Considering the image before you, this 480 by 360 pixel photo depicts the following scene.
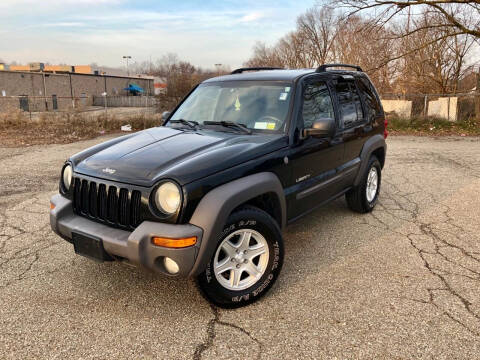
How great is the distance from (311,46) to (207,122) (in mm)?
50327

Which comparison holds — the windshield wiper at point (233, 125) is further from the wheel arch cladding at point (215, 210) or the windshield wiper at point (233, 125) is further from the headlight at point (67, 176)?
the headlight at point (67, 176)

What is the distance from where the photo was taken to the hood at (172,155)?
2.74 meters

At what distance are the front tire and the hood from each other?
44cm

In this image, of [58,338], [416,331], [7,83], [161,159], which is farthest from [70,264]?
[7,83]

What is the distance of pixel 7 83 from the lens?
41.6 metres

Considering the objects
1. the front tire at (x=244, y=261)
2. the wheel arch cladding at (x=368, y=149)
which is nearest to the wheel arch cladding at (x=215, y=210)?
the front tire at (x=244, y=261)

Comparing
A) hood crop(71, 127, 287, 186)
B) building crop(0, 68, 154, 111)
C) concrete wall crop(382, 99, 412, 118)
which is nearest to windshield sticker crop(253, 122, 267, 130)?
hood crop(71, 127, 287, 186)

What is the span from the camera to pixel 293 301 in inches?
122

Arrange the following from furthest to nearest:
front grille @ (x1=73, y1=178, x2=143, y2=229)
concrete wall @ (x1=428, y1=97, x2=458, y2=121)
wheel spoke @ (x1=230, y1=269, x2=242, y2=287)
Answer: concrete wall @ (x1=428, y1=97, x2=458, y2=121)
wheel spoke @ (x1=230, y1=269, x2=242, y2=287)
front grille @ (x1=73, y1=178, x2=143, y2=229)

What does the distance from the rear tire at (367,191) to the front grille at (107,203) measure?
3.09m

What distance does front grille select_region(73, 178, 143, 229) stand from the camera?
2.73m

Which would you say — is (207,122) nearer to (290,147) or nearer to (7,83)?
(290,147)

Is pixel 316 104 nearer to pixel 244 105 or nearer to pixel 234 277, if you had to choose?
pixel 244 105

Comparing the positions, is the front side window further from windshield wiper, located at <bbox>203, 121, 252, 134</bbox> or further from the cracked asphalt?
the cracked asphalt
